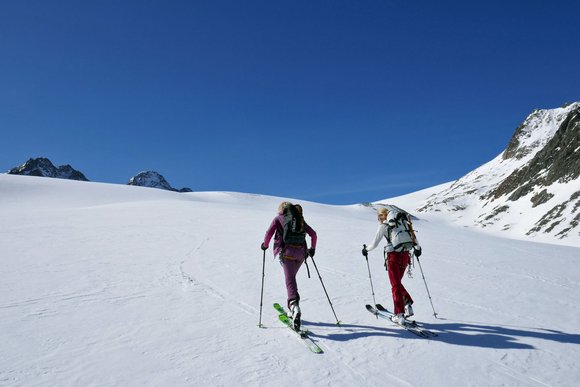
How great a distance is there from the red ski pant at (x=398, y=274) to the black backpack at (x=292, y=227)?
1.85m

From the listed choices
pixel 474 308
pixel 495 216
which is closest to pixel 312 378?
pixel 474 308

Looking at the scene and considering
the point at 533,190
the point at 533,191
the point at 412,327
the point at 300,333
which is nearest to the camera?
the point at 300,333

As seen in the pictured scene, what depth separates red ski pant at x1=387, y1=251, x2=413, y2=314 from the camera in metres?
7.20

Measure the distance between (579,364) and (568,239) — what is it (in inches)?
2754

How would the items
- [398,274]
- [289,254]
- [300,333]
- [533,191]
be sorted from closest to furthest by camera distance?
[300,333], [289,254], [398,274], [533,191]

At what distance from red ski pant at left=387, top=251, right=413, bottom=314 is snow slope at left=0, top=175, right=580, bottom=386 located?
59cm

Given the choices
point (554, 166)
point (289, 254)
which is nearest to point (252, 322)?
point (289, 254)

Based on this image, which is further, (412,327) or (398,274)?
(398,274)

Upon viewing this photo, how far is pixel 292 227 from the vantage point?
7125 millimetres

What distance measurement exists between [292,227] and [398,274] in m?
2.30

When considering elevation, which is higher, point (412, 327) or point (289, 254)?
point (289, 254)

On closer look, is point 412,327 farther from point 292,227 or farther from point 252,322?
point 252,322

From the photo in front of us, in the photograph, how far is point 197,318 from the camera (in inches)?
283

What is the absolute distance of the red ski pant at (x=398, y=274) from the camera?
720cm
